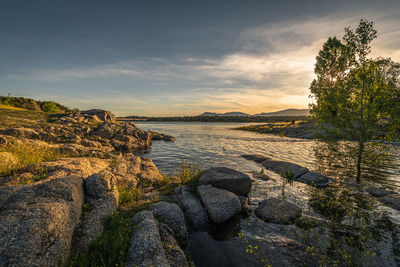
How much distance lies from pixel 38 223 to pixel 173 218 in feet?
14.3

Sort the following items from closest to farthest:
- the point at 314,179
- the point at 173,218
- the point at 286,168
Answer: the point at 173,218 < the point at 314,179 < the point at 286,168

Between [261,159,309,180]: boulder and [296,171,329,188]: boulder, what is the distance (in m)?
0.55

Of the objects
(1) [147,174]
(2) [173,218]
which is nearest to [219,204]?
(2) [173,218]

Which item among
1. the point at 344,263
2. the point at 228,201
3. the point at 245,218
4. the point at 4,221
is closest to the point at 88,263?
the point at 4,221

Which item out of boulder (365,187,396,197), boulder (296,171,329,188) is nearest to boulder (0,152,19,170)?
boulder (296,171,329,188)

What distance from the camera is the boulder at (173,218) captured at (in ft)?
22.4

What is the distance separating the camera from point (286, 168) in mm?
16203

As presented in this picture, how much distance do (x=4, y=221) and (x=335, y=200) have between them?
14.7 meters

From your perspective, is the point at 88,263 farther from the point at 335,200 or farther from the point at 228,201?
the point at 335,200

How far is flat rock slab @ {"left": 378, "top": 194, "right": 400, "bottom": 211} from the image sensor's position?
381 inches

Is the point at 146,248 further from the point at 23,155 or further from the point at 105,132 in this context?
the point at 105,132

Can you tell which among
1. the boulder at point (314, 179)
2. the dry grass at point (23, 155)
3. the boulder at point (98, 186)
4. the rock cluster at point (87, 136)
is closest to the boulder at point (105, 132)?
the rock cluster at point (87, 136)

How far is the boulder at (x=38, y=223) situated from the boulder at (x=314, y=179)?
1499cm

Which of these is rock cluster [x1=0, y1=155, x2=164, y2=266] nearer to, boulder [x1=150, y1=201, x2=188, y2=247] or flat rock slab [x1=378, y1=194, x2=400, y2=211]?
boulder [x1=150, y1=201, x2=188, y2=247]
